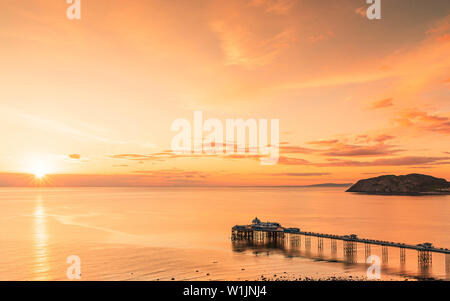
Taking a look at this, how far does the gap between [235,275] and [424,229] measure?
91.1 metres

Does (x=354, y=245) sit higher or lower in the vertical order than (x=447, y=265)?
lower

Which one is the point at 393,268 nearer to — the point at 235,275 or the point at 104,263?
the point at 235,275

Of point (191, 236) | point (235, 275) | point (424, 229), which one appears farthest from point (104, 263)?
point (424, 229)

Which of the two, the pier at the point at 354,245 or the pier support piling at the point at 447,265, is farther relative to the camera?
the pier at the point at 354,245

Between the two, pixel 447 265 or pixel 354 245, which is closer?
pixel 447 265

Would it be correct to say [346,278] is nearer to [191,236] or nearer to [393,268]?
[393,268]

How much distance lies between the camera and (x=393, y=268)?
204 ft

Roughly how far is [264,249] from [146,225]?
61.0 metres

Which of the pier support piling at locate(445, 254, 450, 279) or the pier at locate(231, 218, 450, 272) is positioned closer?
the pier support piling at locate(445, 254, 450, 279)
